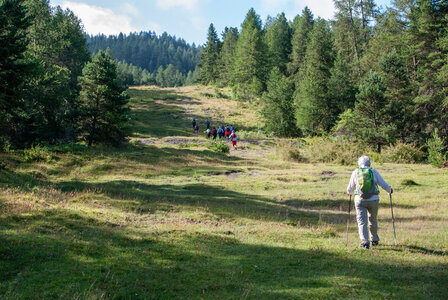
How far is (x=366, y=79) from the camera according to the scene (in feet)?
103

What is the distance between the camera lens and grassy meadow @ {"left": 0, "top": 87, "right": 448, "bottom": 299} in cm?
577

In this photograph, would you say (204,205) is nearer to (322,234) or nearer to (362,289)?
(322,234)

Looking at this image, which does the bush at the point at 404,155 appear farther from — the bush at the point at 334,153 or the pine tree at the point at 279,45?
the pine tree at the point at 279,45

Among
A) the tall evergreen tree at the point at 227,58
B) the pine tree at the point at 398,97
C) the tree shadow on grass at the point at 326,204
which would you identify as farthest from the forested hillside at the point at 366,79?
the tall evergreen tree at the point at 227,58

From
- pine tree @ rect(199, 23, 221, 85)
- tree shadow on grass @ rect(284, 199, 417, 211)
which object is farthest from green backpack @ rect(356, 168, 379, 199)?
pine tree @ rect(199, 23, 221, 85)

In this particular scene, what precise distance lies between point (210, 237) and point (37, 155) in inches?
731

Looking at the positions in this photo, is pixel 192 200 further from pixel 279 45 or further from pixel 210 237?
pixel 279 45

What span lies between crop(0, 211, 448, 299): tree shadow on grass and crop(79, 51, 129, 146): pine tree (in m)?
20.2

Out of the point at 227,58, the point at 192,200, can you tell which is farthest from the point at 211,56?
the point at 192,200

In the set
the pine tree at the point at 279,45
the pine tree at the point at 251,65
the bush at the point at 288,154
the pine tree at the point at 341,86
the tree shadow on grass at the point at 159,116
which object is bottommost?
the bush at the point at 288,154

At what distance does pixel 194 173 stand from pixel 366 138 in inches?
730

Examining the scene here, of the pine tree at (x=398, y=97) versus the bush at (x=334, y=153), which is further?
the pine tree at (x=398, y=97)

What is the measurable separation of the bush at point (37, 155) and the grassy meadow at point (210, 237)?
0.55m

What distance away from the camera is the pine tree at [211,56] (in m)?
94.6
